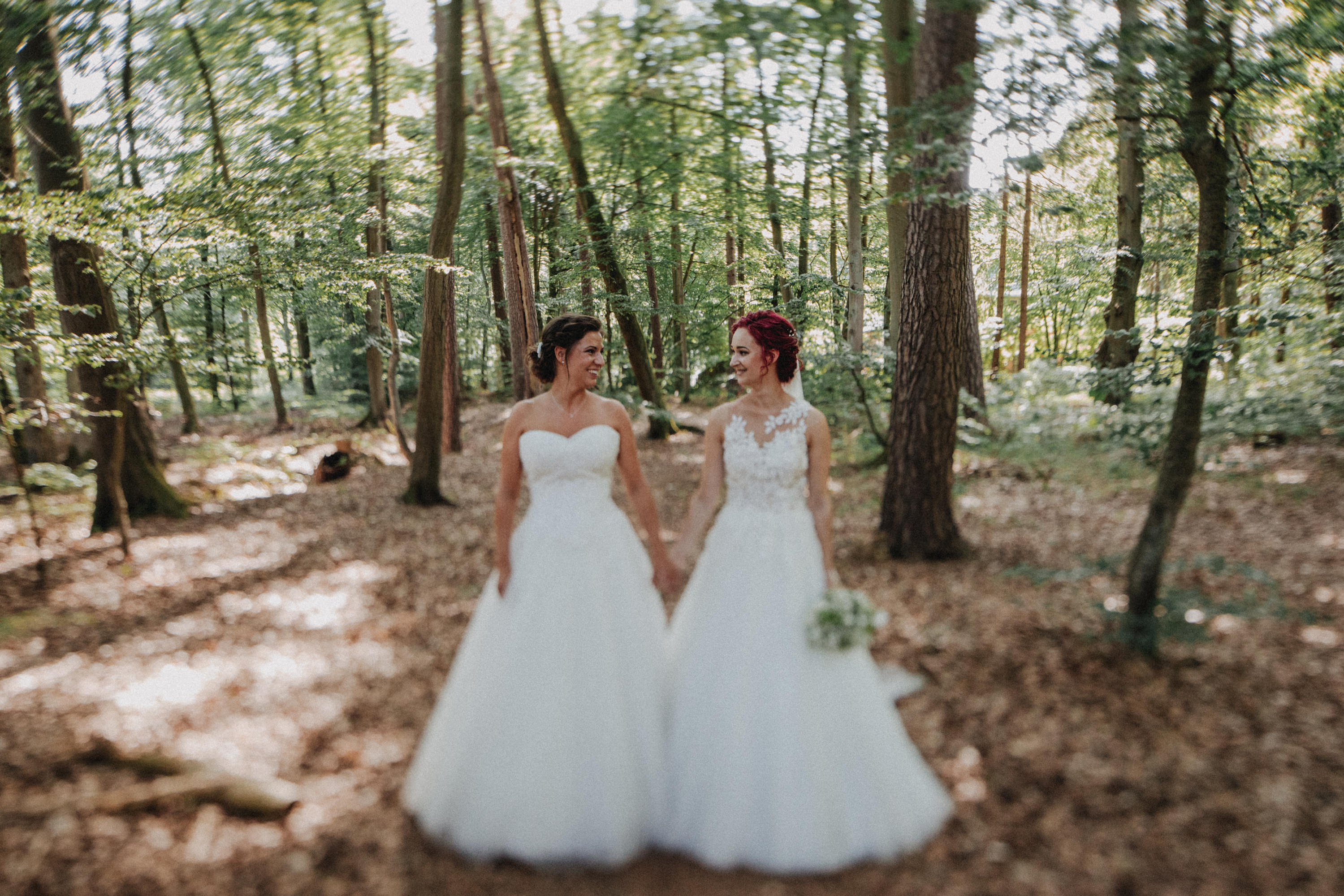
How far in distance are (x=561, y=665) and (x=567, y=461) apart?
985mm

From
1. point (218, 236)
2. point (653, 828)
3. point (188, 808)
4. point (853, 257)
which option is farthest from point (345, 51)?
point (653, 828)

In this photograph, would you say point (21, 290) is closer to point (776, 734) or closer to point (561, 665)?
point (561, 665)

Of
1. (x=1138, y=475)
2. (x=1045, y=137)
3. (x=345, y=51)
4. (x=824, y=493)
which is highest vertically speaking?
Result: (x=345, y=51)

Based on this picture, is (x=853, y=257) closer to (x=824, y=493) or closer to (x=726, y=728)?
(x=824, y=493)

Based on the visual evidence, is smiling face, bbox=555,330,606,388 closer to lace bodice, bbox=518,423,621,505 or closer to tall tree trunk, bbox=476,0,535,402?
lace bodice, bbox=518,423,621,505

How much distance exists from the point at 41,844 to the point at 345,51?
1656 cm

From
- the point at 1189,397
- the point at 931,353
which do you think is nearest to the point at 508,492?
the point at 1189,397

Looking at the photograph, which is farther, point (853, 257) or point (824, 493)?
point (853, 257)

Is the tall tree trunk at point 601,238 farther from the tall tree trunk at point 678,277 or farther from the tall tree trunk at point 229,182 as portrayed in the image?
the tall tree trunk at point 229,182

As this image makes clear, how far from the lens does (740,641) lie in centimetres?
327

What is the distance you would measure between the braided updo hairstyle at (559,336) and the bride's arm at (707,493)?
794 millimetres

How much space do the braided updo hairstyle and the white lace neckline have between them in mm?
889

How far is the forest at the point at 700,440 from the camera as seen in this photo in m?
3.37

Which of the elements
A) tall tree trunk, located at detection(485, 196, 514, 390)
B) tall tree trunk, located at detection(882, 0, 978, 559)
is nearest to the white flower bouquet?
tall tree trunk, located at detection(882, 0, 978, 559)
